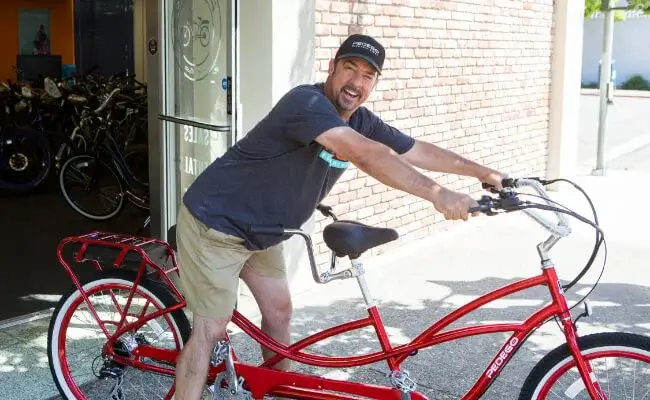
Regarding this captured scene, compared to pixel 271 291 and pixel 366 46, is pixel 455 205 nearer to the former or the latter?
pixel 366 46

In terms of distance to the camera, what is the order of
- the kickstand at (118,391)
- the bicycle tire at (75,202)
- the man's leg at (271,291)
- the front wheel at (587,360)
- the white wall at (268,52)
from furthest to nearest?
the bicycle tire at (75,202) → the white wall at (268,52) → the kickstand at (118,391) → the man's leg at (271,291) → the front wheel at (587,360)

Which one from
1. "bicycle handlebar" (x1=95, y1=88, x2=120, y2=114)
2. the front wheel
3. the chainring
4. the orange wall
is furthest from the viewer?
the orange wall

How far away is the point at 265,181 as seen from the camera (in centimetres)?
313

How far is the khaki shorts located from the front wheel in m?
1.16

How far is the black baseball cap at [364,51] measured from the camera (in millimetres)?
3078

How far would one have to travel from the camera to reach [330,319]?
539cm

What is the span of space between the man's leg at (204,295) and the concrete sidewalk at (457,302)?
125 centimetres

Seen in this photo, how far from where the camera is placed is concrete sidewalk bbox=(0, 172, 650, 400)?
176 inches

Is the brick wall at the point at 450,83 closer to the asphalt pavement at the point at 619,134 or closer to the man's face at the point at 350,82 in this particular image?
the man's face at the point at 350,82

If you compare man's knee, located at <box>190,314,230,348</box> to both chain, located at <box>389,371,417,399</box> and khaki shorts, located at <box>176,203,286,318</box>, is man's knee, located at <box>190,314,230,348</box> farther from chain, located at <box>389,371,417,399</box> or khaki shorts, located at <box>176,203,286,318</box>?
chain, located at <box>389,371,417,399</box>

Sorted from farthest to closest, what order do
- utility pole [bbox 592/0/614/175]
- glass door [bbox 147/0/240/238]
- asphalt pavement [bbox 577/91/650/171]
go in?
asphalt pavement [bbox 577/91/650/171]
utility pole [bbox 592/0/614/175]
glass door [bbox 147/0/240/238]

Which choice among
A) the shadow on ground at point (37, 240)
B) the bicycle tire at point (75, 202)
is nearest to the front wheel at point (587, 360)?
the shadow on ground at point (37, 240)

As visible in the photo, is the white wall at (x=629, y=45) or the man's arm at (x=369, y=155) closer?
the man's arm at (x=369, y=155)

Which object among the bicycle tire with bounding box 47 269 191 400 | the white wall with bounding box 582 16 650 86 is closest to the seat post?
the bicycle tire with bounding box 47 269 191 400
